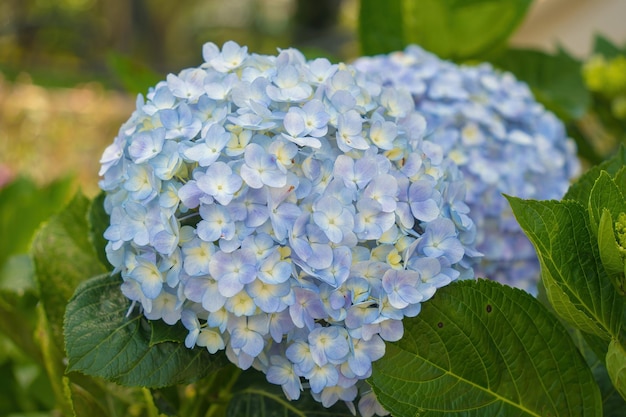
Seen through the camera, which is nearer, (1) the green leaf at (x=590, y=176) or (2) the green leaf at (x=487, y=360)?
(2) the green leaf at (x=487, y=360)

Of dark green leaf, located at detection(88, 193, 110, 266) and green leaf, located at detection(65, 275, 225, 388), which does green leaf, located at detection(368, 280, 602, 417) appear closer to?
green leaf, located at detection(65, 275, 225, 388)

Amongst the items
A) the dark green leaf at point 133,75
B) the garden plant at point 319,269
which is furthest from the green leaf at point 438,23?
the garden plant at point 319,269

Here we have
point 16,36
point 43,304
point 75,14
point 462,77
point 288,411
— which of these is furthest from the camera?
point 75,14

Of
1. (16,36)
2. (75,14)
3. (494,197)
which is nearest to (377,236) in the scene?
(494,197)

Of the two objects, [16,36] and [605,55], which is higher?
[605,55]

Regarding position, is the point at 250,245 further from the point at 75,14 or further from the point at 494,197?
the point at 75,14

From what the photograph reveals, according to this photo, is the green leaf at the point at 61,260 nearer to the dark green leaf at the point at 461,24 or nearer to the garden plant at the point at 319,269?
the garden plant at the point at 319,269
